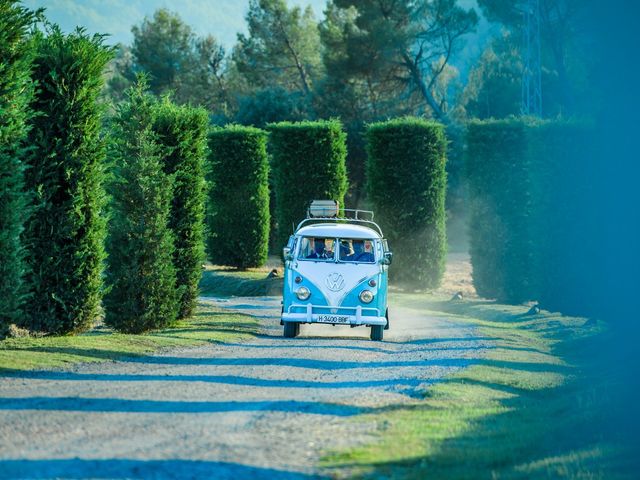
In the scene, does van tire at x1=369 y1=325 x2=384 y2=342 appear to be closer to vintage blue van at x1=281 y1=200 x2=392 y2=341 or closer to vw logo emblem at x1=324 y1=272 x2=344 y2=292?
vintage blue van at x1=281 y1=200 x2=392 y2=341

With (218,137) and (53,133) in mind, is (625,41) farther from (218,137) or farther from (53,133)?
(218,137)

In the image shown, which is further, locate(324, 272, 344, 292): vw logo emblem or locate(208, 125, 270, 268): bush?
locate(208, 125, 270, 268): bush

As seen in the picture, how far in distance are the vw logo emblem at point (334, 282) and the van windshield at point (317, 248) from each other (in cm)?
54

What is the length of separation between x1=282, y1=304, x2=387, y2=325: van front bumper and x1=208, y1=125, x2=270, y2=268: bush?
700 inches

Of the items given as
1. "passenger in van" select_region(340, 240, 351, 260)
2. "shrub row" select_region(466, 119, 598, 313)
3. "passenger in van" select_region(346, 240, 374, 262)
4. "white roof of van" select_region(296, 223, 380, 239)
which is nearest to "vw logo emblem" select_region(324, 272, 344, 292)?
"passenger in van" select_region(346, 240, 374, 262)

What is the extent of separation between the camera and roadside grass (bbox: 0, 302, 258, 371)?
1373 centimetres

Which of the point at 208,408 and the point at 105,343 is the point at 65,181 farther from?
the point at 208,408

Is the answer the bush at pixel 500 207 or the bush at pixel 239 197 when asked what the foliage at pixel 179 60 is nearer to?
the bush at pixel 239 197

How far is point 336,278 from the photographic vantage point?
61.7 feet

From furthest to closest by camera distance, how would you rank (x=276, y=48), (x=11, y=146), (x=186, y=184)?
(x=276, y=48), (x=186, y=184), (x=11, y=146)

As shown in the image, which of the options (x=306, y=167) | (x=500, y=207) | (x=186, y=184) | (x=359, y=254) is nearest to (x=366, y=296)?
(x=359, y=254)

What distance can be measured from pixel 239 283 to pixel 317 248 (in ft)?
47.6

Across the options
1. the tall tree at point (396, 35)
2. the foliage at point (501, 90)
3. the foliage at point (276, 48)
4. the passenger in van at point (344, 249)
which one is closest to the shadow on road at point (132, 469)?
the passenger in van at point (344, 249)

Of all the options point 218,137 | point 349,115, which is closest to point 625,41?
point 218,137
